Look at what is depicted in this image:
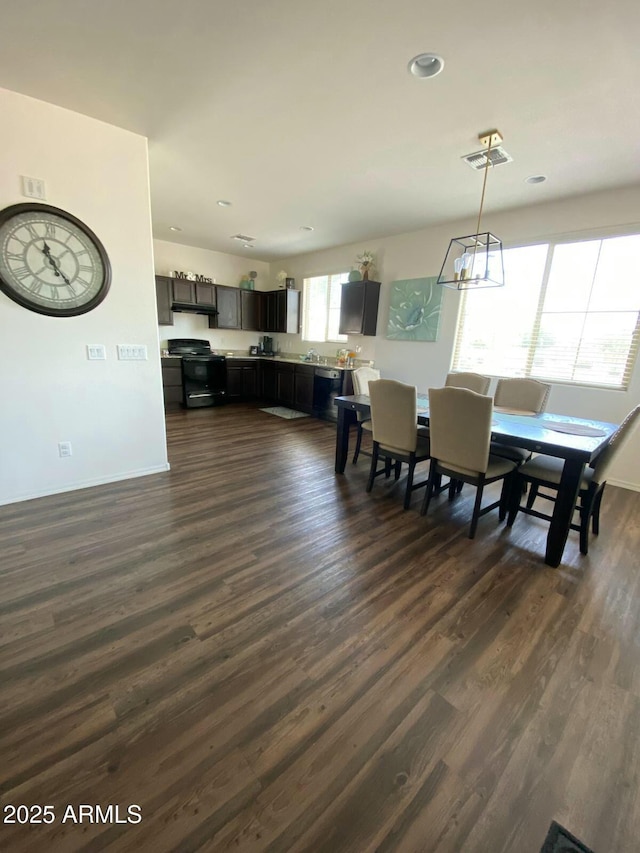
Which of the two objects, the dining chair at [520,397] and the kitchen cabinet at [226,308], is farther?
the kitchen cabinet at [226,308]

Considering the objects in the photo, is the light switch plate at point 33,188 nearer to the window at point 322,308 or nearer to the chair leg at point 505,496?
the chair leg at point 505,496

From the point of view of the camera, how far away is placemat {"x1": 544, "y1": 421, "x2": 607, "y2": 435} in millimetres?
2393

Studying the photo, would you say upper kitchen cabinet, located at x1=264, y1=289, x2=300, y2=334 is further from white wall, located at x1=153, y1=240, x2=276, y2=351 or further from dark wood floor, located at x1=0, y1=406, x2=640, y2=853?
dark wood floor, located at x1=0, y1=406, x2=640, y2=853

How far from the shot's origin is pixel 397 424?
283 centimetres

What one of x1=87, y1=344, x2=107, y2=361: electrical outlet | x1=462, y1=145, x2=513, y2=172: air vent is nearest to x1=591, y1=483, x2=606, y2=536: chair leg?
x1=462, y1=145, x2=513, y2=172: air vent

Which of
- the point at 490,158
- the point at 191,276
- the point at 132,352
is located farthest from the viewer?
the point at 191,276

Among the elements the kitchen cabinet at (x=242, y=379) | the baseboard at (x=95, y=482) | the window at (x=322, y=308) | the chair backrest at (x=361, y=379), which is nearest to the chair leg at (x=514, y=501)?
the chair backrest at (x=361, y=379)

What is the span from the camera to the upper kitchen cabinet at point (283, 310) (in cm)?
673

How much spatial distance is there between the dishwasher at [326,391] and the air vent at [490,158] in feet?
9.76

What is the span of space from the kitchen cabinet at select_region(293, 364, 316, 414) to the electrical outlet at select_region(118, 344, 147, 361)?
10.2ft

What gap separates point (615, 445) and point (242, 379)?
593 cm

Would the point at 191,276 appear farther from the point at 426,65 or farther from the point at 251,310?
the point at 426,65

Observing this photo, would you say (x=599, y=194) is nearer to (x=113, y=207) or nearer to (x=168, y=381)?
(x=113, y=207)

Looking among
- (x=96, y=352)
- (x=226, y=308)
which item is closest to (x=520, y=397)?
(x=96, y=352)
